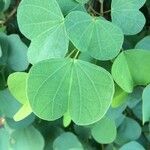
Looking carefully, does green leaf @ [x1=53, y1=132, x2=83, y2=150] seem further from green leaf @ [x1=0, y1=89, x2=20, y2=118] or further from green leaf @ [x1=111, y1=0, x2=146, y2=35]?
green leaf @ [x1=111, y1=0, x2=146, y2=35]

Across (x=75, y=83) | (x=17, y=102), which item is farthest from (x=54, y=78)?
(x=17, y=102)

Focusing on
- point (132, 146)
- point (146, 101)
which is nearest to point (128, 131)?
point (132, 146)

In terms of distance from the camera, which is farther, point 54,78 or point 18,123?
point 18,123

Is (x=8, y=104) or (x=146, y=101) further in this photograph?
(x=8, y=104)

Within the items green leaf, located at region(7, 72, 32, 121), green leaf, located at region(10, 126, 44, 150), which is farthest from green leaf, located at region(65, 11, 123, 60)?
green leaf, located at region(10, 126, 44, 150)

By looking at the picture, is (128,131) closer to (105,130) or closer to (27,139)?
(105,130)

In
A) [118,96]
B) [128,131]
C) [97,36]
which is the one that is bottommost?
[128,131]

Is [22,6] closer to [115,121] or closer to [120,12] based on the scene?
[120,12]
